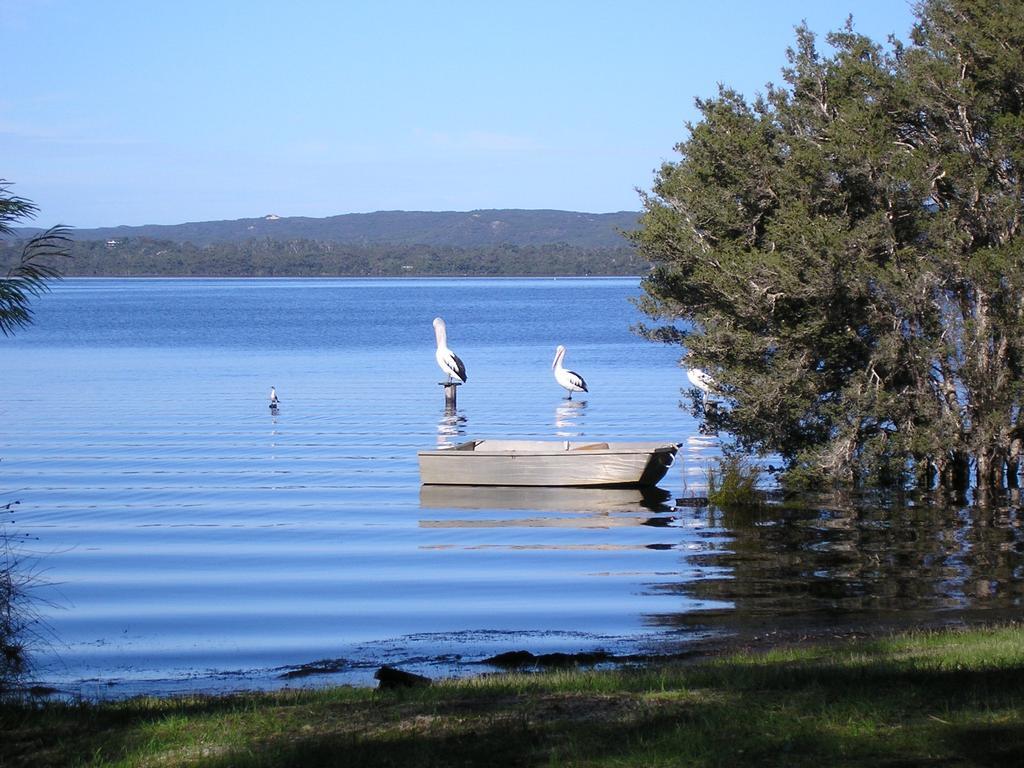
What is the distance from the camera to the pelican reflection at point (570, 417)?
33.5m

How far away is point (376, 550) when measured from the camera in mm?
19531

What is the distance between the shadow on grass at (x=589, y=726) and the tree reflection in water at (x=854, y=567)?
238 inches

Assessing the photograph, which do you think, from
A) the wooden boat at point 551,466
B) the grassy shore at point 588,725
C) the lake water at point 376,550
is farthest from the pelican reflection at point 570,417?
the grassy shore at point 588,725

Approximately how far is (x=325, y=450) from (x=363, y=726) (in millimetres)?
23813

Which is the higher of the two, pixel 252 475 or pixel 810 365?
pixel 810 365

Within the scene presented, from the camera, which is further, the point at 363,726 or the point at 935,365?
the point at 935,365

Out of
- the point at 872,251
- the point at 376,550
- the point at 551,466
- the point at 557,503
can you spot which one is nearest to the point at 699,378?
the point at 551,466

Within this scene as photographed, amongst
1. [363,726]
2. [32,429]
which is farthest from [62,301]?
[363,726]

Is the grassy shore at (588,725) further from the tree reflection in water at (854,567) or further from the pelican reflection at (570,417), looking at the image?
the pelican reflection at (570,417)

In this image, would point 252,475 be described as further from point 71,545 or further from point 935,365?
point 935,365

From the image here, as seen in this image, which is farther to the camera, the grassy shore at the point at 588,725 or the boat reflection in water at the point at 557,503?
the boat reflection in water at the point at 557,503

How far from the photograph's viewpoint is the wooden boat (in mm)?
24312

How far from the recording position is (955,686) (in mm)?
7668

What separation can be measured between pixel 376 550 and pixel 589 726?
12.6m
